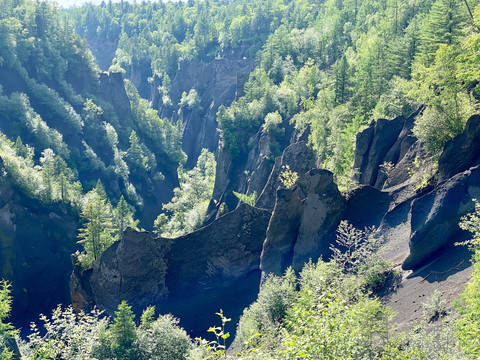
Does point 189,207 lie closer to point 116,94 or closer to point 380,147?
point 380,147

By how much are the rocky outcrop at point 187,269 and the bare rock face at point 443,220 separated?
19.3 meters

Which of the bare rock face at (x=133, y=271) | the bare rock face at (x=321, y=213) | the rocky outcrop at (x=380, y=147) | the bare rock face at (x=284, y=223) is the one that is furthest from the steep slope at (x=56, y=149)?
the rocky outcrop at (x=380, y=147)

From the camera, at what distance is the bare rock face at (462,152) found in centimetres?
3391

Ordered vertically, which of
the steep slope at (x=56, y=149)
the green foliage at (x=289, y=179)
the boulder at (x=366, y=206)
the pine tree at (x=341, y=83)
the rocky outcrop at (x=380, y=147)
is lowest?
the boulder at (x=366, y=206)

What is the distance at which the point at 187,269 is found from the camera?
48844mm

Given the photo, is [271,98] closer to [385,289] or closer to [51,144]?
[51,144]

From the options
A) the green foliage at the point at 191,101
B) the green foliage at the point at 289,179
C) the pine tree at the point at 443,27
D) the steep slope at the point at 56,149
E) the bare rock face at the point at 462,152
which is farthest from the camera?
the green foliage at the point at 191,101

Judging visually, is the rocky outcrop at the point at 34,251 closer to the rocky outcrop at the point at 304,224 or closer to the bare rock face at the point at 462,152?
the rocky outcrop at the point at 304,224

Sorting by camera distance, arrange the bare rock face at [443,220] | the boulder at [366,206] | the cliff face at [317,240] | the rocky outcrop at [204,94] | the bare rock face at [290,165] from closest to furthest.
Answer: the bare rock face at [443,220], the cliff face at [317,240], the boulder at [366,206], the bare rock face at [290,165], the rocky outcrop at [204,94]

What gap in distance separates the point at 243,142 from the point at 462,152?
6171 cm

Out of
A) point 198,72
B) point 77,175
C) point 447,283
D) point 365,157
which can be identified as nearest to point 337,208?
point 365,157

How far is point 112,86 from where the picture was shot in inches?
5330

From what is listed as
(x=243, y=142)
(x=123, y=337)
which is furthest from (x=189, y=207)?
(x=123, y=337)

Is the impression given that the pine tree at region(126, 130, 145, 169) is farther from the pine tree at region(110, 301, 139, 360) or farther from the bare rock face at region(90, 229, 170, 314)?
the pine tree at region(110, 301, 139, 360)
